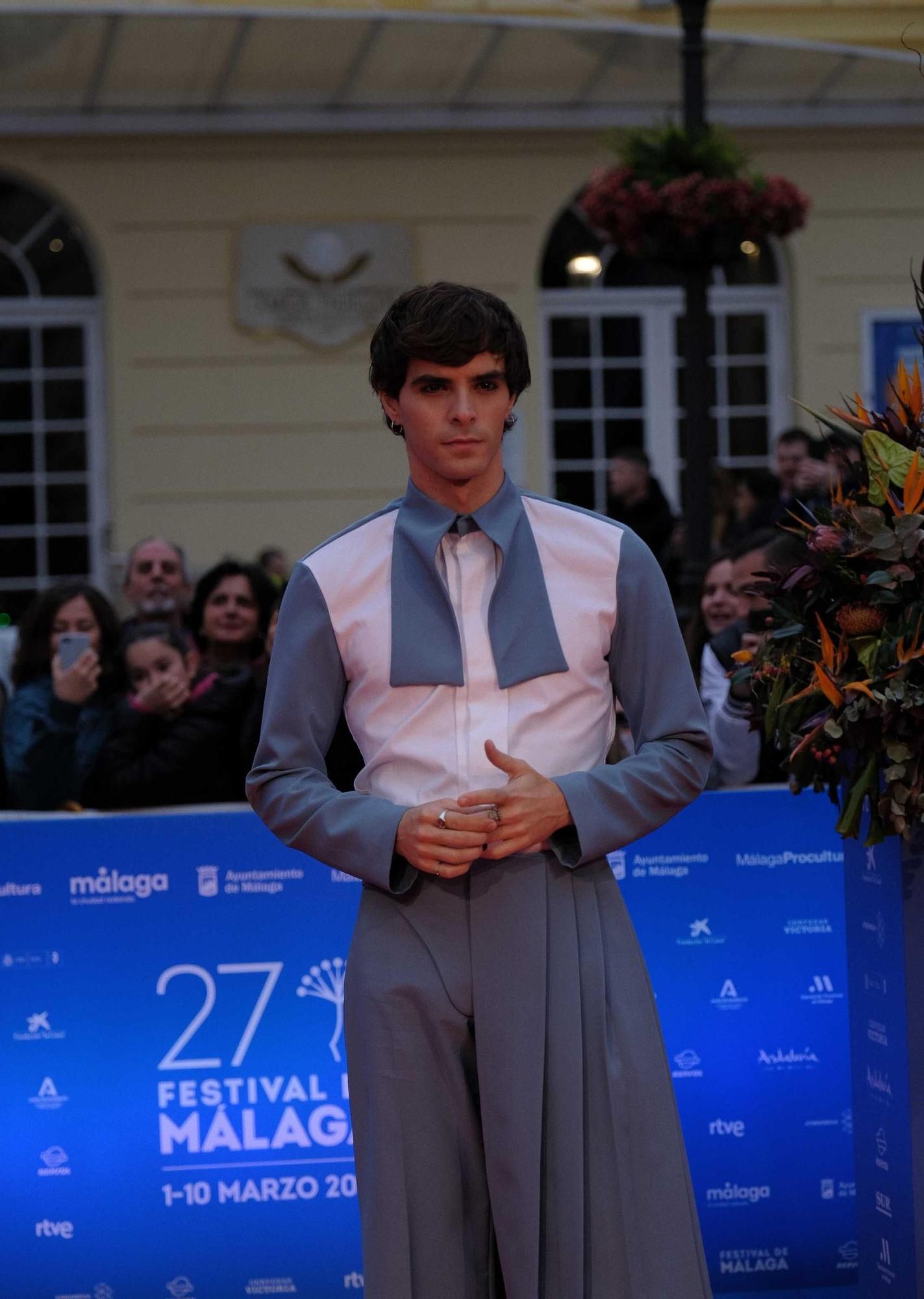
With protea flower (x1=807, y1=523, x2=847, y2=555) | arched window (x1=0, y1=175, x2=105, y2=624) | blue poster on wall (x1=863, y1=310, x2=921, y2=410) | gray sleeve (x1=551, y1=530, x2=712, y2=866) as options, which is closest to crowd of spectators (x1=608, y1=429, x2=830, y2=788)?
protea flower (x1=807, y1=523, x2=847, y2=555)

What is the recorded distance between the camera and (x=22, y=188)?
11.7m

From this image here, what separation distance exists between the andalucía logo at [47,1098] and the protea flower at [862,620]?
79.9 inches

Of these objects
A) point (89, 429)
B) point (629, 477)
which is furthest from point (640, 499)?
point (89, 429)

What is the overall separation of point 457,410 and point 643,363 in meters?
9.99

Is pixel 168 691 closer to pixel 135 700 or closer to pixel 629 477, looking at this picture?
pixel 135 700

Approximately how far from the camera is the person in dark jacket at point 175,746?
15.9 ft

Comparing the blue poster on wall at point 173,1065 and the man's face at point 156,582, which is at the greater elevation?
the man's face at point 156,582

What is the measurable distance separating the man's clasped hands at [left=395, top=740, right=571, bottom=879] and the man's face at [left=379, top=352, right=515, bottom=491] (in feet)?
1.32

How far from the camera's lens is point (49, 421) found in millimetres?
11898

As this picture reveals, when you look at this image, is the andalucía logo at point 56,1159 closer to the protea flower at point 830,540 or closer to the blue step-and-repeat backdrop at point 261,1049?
the blue step-and-repeat backdrop at point 261,1049

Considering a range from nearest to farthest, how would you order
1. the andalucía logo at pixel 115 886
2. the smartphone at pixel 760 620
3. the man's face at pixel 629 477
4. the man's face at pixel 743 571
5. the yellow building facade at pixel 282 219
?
1. the smartphone at pixel 760 620
2. the andalucía logo at pixel 115 886
3. the man's face at pixel 743 571
4. the man's face at pixel 629 477
5. the yellow building facade at pixel 282 219

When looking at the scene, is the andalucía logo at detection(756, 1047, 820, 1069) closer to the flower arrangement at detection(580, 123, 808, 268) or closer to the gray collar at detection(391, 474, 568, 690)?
the gray collar at detection(391, 474, 568, 690)

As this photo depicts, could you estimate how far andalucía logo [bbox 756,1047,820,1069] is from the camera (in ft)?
13.9

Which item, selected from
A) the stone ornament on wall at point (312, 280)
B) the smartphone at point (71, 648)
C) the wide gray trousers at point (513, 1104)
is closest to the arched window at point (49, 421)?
the stone ornament on wall at point (312, 280)
